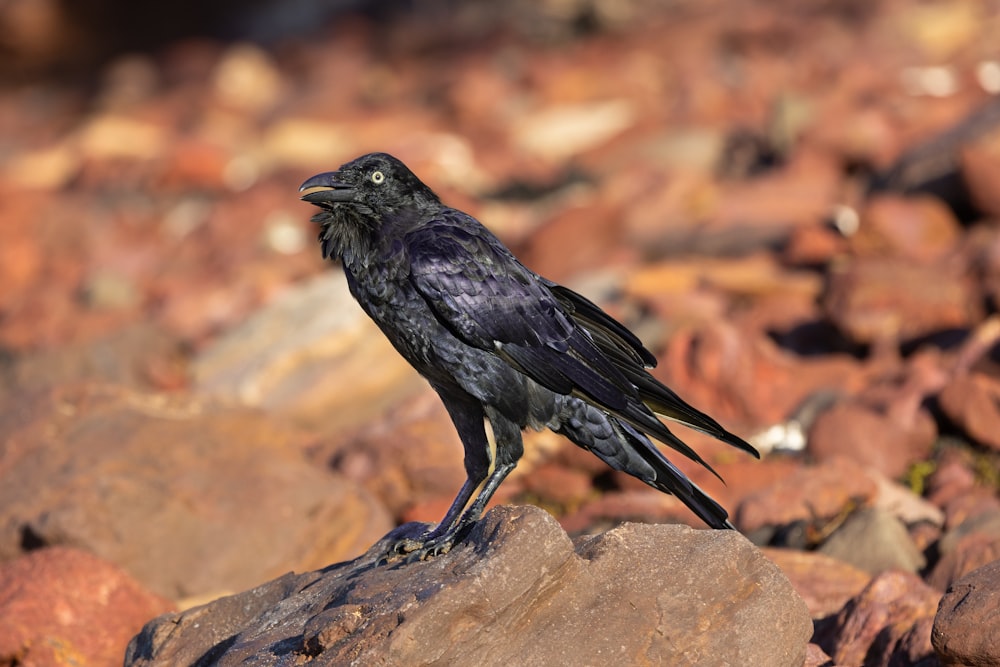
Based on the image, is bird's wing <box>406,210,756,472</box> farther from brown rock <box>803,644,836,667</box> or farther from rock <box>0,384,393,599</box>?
rock <box>0,384,393,599</box>

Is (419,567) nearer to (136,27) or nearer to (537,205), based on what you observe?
(537,205)

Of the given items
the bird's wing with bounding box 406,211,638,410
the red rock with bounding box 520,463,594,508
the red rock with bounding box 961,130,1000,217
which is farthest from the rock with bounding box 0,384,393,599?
the red rock with bounding box 961,130,1000,217

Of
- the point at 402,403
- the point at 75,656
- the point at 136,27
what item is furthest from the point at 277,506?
the point at 136,27

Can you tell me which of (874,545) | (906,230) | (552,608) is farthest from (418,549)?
(906,230)

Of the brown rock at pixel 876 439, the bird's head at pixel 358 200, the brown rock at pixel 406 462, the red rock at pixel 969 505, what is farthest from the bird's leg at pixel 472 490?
the brown rock at pixel 876 439

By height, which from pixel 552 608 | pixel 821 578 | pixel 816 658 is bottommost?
pixel 821 578

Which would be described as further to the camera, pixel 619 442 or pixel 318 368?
pixel 318 368

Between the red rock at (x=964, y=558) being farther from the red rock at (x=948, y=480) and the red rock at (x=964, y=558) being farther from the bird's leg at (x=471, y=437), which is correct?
the bird's leg at (x=471, y=437)

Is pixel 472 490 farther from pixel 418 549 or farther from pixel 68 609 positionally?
pixel 68 609
